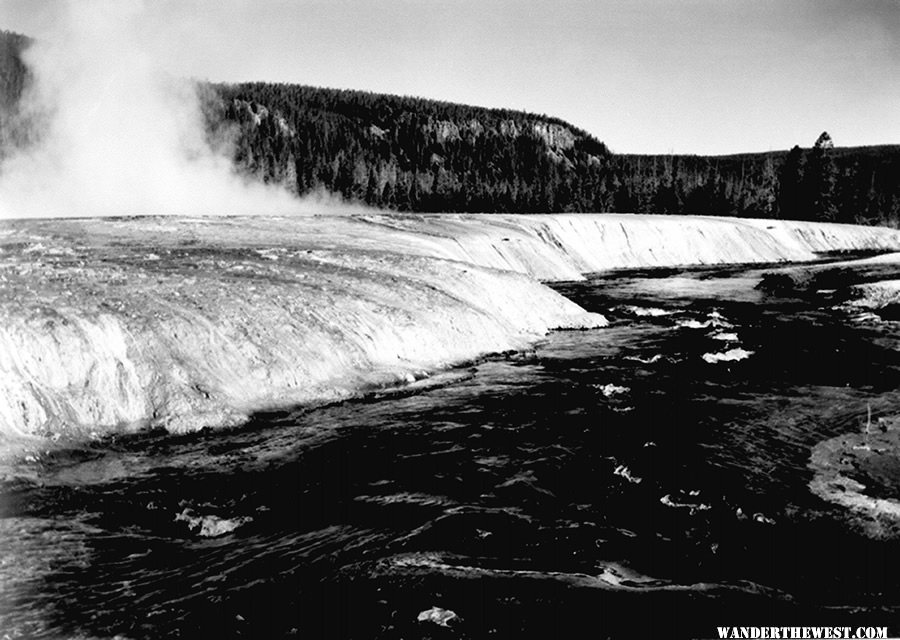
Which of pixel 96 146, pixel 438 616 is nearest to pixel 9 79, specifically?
pixel 96 146

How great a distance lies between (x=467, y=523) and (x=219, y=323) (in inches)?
417

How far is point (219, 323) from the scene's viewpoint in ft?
61.9

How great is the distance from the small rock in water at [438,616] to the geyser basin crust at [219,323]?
877 centimetres

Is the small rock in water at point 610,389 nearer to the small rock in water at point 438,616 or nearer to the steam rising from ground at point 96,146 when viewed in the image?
the small rock in water at point 438,616

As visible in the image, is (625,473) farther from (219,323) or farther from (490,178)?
(490,178)

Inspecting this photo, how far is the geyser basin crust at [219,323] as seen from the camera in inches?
608

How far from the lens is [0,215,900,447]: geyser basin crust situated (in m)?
15.5

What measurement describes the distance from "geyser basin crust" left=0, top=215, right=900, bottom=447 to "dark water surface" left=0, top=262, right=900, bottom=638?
50.2 inches

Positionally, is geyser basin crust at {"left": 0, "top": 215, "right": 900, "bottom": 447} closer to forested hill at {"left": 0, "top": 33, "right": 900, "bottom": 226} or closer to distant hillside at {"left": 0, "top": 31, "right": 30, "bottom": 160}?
distant hillside at {"left": 0, "top": 31, "right": 30, "bottom": 160}

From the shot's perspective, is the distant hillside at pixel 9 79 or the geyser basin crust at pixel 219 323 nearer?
the geyser basin crust at pixel 219 323

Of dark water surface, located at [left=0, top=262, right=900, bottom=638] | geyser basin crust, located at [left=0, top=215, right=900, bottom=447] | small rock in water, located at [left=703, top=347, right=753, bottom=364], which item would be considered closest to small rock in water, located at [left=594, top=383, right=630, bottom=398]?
dark water surface, located at [left=0, top=262, right=900, bottom=638]

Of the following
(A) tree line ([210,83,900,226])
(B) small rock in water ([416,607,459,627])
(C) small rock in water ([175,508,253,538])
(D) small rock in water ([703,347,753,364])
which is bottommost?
(C) small rock in water ([175,508,253,538])

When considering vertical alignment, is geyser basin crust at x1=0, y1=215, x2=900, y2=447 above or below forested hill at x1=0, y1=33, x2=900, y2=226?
below

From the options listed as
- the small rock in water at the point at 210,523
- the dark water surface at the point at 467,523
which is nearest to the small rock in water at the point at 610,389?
the dark water surface at the point at 467,523
